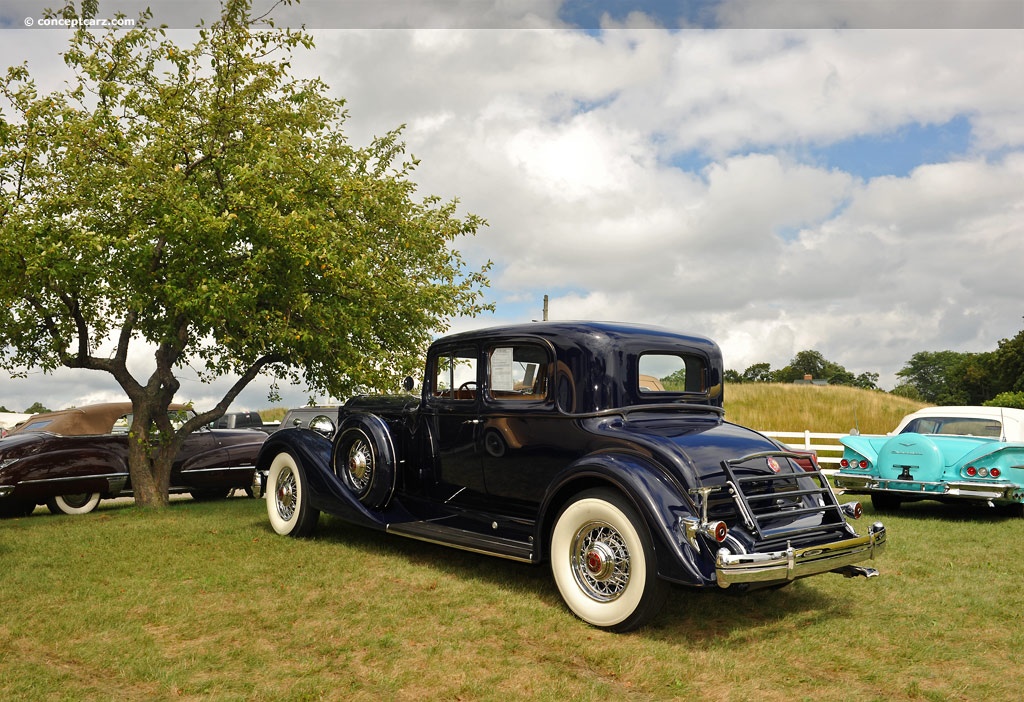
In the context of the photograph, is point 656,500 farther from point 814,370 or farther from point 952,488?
point 814,370

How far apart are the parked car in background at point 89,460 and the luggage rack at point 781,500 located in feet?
32.6

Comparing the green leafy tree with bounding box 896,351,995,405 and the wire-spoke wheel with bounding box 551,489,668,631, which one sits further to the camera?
the green leafy tree with bounding box 896,351,995,405

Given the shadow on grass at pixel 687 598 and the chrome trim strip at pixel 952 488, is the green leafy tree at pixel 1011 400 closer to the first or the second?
the chrome trim strip at pixel 952 488

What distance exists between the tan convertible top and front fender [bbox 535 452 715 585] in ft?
29.7

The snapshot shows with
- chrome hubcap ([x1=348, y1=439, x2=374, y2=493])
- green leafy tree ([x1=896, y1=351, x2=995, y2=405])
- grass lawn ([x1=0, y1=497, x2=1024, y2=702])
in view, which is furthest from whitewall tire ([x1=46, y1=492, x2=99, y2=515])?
green leafy tree ([x1=896, y1=351, x2=995, y2=405])

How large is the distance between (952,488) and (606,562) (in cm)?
702

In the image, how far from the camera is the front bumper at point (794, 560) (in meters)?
4.98

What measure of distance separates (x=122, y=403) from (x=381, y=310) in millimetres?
4517

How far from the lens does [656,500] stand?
5.25 metres

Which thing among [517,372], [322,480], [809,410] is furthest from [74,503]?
[809,410]

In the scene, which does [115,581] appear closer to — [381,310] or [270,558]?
[270,558]

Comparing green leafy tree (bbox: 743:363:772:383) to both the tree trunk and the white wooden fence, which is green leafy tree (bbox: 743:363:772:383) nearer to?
the white wooden fence

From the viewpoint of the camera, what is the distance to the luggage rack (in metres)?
5.43

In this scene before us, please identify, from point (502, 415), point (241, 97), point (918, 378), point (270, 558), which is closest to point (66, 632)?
point (270, 558)
